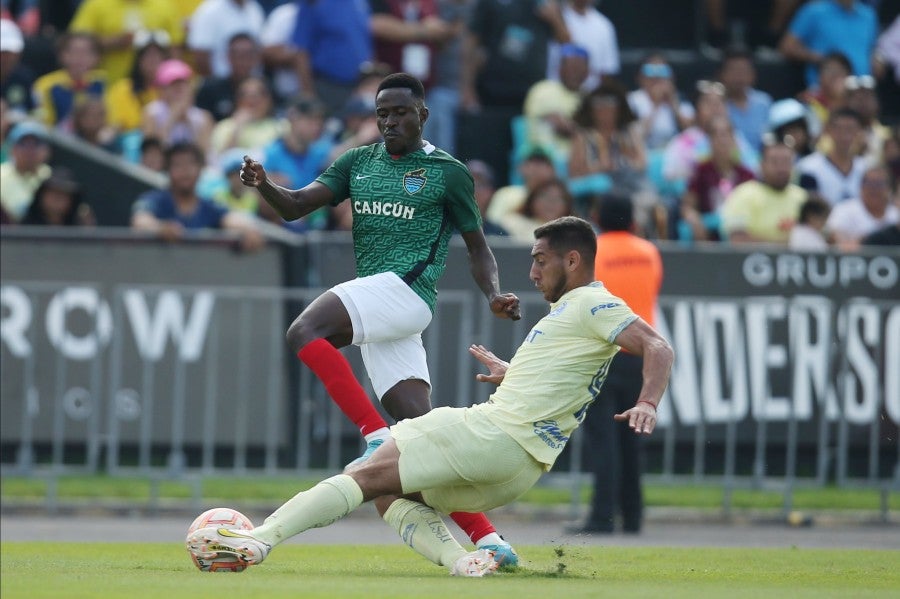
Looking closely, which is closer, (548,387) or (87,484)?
(548,387)

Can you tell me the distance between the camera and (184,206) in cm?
1563

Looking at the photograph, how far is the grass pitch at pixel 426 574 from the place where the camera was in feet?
24.1

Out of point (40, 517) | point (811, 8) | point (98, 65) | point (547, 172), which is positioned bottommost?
point (40, 517)

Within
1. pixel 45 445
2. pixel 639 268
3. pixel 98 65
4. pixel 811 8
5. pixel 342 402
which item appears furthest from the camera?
pixel 811 8

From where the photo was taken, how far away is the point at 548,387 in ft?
26.9

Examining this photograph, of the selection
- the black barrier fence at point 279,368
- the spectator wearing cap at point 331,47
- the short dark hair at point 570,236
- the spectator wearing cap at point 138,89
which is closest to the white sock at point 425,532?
the short dark hair at point 570,236

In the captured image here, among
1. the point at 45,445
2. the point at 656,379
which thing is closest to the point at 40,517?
the point at 45,445

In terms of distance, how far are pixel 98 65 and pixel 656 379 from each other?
12383mm

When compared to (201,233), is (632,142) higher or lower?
higher

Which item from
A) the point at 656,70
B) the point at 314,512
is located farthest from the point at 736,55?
the point at 314,512

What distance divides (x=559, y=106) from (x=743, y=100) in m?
2.67

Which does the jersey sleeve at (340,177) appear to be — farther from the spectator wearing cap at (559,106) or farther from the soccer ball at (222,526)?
the spectator wearing cap at (559,106)

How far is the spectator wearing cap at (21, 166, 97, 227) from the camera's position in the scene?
50.3 ft

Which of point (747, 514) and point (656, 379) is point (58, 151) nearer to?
point (747, 514)
